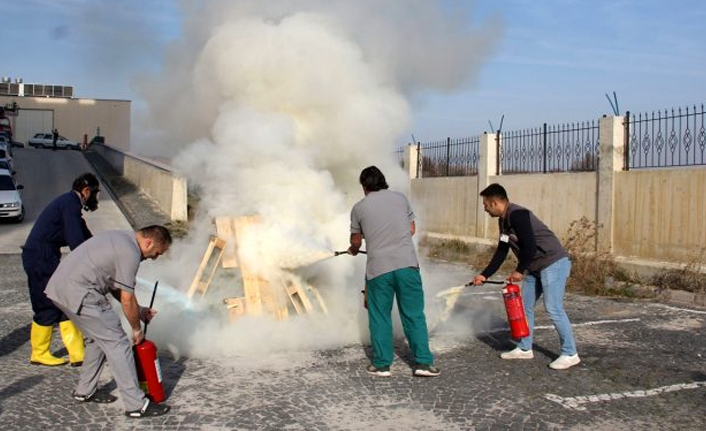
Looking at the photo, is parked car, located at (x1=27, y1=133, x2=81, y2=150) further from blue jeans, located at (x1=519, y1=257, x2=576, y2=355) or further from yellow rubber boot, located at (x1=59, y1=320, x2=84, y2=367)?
blue jeans, located at (x1=519, y1=257, x2=576, y2=355)

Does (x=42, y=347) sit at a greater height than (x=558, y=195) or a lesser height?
lesser

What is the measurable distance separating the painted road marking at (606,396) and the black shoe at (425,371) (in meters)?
0.93

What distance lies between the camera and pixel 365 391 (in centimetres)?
533

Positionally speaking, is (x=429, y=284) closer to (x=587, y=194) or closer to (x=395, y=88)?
(x=395, y=88)

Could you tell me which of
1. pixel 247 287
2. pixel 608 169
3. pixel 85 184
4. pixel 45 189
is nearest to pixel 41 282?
pixel 85 184

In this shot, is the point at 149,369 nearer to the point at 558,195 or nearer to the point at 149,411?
the point at 149,411

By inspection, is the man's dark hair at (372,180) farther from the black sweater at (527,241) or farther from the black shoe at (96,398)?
the black shoe at (96,398)

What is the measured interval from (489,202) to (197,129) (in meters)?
4.12

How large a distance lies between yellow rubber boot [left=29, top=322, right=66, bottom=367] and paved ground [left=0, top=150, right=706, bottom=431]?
100mm

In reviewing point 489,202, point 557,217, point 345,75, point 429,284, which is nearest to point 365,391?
point 489,202

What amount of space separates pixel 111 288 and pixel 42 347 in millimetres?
1625

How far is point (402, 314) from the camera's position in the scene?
582 cm

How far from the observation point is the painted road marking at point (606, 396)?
196 inches

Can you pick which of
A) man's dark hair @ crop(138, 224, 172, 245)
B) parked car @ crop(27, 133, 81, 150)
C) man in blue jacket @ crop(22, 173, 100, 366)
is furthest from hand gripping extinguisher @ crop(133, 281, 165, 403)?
parked car @ crop(27, 133, 81, 150)
